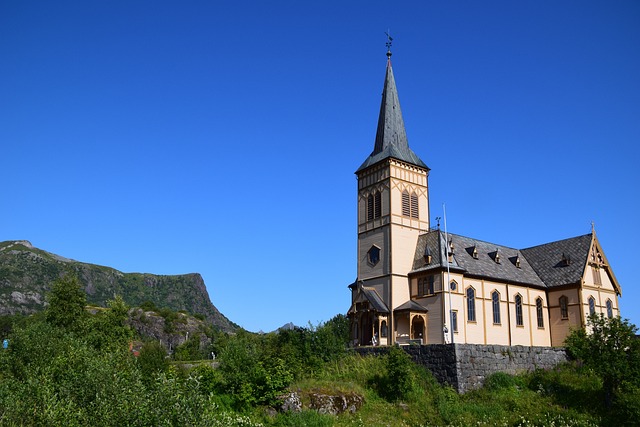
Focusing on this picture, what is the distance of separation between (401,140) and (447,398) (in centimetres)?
2575

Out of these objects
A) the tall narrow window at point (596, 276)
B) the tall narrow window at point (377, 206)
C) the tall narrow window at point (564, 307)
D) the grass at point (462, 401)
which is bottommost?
the grass at point (462, 401)

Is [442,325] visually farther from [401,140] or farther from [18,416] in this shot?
[18,416]

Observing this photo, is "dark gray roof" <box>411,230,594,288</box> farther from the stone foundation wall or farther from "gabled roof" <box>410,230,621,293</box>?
the stone foundation wall

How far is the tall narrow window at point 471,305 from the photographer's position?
149 ft

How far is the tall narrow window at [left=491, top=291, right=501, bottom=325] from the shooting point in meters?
47.4

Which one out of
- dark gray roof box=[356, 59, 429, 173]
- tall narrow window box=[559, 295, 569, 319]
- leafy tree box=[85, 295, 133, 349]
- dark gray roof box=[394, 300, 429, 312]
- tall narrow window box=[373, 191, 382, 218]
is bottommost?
leafy tree box=[85, 295, 133, 349]

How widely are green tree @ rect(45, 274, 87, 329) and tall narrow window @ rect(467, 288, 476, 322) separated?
35323mm

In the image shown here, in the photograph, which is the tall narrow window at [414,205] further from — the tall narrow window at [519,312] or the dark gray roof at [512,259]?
the tall narrow window at [519,312]

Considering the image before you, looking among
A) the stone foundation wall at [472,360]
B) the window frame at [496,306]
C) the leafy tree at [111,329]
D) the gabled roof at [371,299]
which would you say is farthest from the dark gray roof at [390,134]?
the leafy tree at [111,329]

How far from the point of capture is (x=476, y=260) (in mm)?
48625

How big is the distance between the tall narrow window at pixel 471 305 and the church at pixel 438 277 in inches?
3.3

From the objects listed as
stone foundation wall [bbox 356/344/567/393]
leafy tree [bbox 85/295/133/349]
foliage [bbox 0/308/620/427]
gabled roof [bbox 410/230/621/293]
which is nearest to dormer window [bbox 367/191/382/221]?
gabled roof [bbox 410/230/621/293]

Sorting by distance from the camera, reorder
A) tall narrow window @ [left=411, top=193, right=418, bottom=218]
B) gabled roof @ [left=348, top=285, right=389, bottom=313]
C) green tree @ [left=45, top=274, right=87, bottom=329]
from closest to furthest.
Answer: gabled roof @ [left=348, top=285, right=389, bottom=313] → tall narrow window @ [left=411, top=193, right=418, bottom=218] → green tree @ [left=45, top=274, right=87, bottom=329]

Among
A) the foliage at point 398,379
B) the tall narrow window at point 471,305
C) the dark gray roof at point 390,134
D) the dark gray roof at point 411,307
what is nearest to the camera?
the foliage at point 398,379
